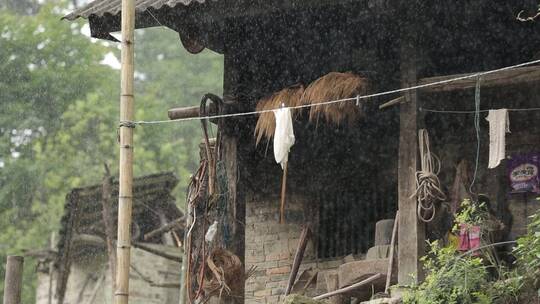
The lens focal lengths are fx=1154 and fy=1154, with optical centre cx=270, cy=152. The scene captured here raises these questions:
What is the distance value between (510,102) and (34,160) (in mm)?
16762

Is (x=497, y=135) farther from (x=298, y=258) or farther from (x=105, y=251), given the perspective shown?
(x=105, y=251)

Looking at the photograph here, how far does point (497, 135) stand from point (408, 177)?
0.97 m

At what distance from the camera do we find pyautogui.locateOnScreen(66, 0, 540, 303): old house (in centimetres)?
1165

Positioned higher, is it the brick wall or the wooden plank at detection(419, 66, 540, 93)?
the wooden plank at detection(419, 66, 540, 93)

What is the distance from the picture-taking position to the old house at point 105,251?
2161cm

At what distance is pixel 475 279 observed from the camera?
10.4 m

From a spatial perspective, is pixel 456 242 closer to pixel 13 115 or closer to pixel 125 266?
pixel 125 266

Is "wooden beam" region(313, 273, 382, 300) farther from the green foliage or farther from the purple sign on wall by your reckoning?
the purple sign on wall

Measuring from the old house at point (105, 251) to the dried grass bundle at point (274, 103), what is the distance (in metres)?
9.20

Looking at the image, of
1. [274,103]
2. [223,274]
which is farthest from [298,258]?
[274,103]

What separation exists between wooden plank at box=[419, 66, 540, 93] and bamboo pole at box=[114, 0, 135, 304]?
2.93 m

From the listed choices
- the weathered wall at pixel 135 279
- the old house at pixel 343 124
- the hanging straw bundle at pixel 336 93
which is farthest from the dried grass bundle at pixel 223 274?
the weathered wall at pixel 135 279

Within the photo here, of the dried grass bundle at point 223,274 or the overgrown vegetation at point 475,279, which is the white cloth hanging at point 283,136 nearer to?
the dried grass bundle at point 223,274

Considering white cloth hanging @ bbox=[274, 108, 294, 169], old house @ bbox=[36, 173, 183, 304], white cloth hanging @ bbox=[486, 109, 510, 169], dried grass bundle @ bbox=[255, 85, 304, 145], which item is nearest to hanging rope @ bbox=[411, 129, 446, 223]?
white cloth hanging @ bbox=[486, 109, 510, 169]
